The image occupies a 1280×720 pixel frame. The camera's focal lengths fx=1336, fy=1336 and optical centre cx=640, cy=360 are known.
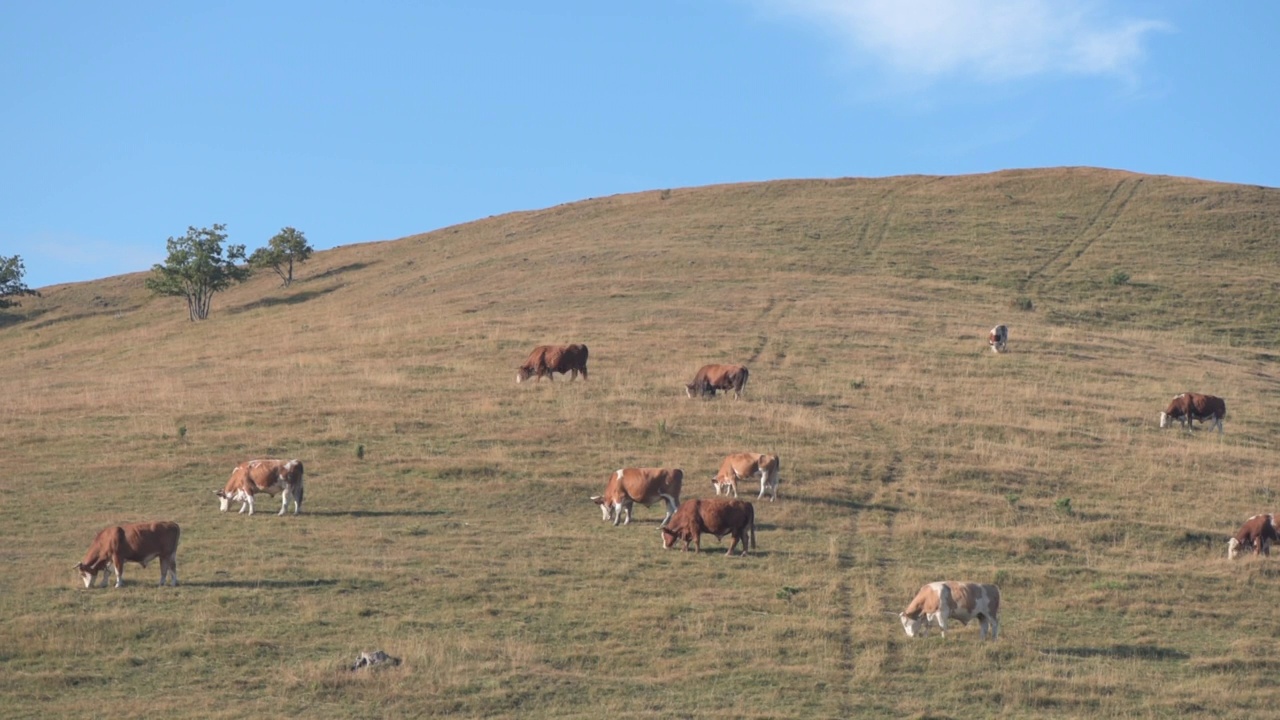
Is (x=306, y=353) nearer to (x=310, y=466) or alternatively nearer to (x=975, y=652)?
(x=310, y=466)

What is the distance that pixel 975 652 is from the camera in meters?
19.2

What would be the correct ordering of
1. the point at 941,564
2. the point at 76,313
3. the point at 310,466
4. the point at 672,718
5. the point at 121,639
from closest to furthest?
the point at 672,718 → the point at 121,639 → the point at 941,564 → the point at 310,466 → the point at 76,313

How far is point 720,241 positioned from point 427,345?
28.4m

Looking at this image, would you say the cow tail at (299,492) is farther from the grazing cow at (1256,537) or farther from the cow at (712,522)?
the grazing cow at (1256,537)

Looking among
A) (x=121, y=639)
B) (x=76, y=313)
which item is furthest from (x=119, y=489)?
(x=76, y=313)

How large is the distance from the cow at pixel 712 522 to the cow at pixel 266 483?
25.6 ft

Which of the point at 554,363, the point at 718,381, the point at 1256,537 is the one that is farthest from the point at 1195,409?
the point at 554,363

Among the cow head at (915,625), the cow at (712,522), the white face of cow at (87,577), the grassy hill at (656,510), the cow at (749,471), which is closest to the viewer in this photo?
the grassy hill at (656,510)

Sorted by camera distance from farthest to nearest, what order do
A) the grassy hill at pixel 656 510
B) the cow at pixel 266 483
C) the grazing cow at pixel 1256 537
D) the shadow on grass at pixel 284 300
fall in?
the shadow on grass at pixel 284 300 < the cow at pixel 266 483 < the grazing cow at pixel 1256 537 < the grassy hill at pixel 656 510

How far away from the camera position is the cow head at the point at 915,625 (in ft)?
64.8

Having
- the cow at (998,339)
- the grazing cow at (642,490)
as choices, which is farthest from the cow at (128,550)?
the cow at (998,339)

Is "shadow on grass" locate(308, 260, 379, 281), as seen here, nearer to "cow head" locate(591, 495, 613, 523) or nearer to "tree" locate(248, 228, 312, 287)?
"tree" locate(248, 228, 312, 287)

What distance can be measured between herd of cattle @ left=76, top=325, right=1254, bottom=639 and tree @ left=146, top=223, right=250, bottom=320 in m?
47.6

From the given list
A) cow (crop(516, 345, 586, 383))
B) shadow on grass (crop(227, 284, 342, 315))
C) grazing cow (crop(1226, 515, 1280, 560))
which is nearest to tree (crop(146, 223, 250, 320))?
shadow on grass (crop(227, 284, 342, 315))
